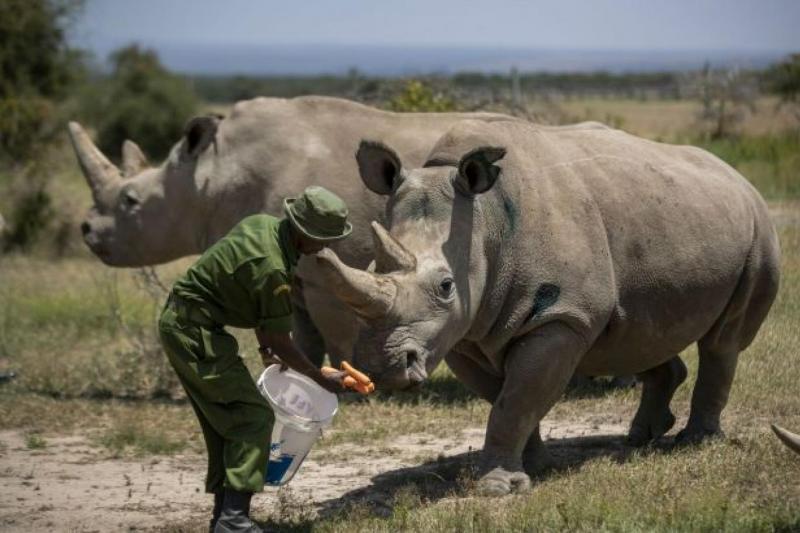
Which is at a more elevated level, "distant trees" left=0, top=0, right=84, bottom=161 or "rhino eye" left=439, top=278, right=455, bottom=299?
"rhino eye" left=439, top=278, right=455, bottom=299

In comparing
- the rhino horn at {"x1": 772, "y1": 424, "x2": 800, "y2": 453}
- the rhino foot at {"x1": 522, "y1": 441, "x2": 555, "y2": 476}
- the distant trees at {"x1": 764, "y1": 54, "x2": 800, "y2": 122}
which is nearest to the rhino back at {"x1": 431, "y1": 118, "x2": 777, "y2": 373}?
the rhino foot at {"x1": 522, "y1": 441, "x2": 555, "y2": 476}

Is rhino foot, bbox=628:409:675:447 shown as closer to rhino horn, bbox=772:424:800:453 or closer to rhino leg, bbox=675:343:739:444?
rhino leg, bbox=675:343:739:444

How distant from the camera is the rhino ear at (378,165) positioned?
7355 mm

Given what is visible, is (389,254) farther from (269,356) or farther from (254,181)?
(254,181)

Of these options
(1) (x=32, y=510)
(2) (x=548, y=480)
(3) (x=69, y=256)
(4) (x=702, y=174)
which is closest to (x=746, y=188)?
(4) (x=702, y=174)

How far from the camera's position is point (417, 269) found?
6.82m

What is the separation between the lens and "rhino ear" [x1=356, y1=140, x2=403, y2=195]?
736 cm

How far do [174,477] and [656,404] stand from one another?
2816mm

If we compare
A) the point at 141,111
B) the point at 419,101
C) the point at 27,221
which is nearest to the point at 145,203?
the point at 419,101

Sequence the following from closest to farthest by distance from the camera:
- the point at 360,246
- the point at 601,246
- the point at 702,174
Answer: the point at 601,246 → the point at 702,174 → the point at 360,246

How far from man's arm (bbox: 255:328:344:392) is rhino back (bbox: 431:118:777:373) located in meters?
1.13

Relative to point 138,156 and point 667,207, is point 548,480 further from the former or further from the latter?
point 138,156

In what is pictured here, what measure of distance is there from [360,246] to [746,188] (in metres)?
2.59

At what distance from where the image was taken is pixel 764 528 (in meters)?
6.28
